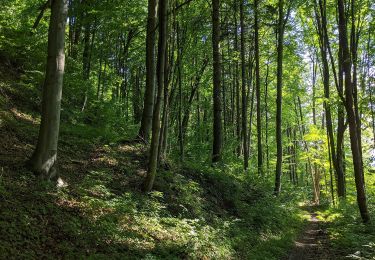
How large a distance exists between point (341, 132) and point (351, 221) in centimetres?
597

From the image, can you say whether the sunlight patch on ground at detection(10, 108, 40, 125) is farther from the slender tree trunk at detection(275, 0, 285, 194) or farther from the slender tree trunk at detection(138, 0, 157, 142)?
the slender tree trunk at detection(275, 0, 285, 194)

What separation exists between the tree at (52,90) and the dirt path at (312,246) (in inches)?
269

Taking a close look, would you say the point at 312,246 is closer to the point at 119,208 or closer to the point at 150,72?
the point at 119,208

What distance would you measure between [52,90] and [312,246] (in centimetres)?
916

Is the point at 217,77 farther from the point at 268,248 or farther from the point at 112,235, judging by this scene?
the point at 112,235

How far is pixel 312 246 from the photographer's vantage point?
37.0 ft

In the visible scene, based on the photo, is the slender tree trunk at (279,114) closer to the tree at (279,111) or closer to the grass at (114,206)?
the tree at (279,111)

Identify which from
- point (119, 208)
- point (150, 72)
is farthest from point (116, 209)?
point (150, 72)

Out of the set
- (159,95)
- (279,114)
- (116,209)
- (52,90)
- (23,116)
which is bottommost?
(116,209)

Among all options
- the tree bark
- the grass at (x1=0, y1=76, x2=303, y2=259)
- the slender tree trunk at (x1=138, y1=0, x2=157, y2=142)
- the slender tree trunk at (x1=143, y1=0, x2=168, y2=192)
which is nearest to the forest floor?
the grass at (x1=0, y1=76, x2=303, y2=259)

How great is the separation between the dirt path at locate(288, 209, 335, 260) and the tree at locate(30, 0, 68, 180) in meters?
6.84

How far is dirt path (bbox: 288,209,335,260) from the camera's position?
9.70 meters

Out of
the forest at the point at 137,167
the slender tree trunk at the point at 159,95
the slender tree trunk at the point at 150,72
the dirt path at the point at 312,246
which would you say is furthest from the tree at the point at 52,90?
the dirt path at the point at 312,246

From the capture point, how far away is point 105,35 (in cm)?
1769
